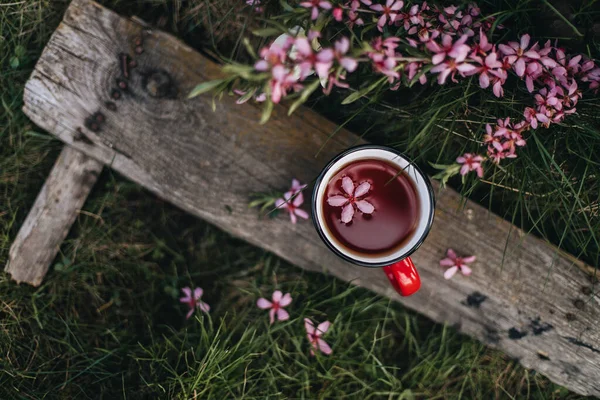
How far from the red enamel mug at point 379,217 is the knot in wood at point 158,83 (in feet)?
1.88

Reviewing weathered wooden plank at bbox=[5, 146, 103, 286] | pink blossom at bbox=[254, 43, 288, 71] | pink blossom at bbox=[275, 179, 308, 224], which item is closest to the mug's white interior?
pink blossom at bbox=[275, 179, 308, 224]

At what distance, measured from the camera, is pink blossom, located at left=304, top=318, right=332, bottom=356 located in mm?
1742

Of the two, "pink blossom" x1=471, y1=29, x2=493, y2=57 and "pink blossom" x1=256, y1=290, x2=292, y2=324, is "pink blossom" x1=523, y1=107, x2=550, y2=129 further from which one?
"pink blossom" x1=256, y1=290, x2=292, y2=324

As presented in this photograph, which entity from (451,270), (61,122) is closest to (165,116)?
(61,122)

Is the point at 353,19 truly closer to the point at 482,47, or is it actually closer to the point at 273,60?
the point at 482,47

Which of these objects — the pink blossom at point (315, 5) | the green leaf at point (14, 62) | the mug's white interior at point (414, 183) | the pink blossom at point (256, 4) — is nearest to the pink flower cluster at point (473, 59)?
the pink blossom at point (315, 5)

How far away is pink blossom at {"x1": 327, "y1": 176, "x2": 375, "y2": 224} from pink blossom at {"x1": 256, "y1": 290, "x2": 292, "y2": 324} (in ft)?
1.72

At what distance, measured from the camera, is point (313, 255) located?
1.60 meters

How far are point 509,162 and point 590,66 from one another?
35 centimetres

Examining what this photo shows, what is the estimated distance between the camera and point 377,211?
4.72 ft

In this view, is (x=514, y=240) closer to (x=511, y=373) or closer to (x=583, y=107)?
(x=583, y=107)

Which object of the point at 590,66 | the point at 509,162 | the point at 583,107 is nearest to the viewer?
the point at 590,66

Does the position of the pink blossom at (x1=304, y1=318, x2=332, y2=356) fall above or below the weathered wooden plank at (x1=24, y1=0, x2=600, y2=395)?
below

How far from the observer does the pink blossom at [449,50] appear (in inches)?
43.0
